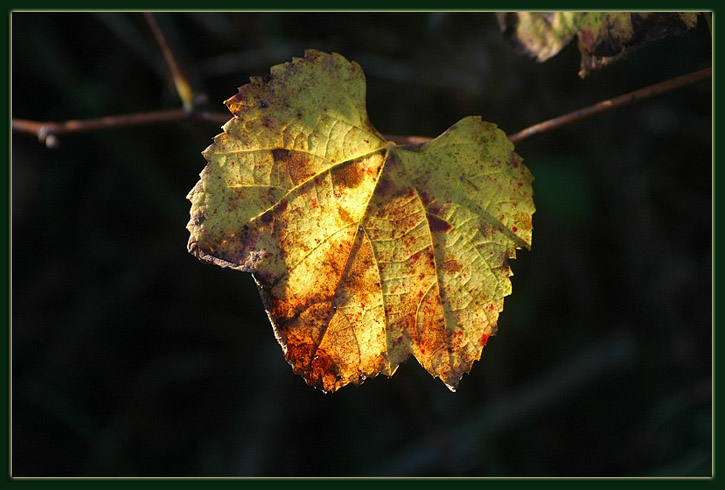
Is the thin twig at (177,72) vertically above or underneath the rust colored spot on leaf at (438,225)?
above

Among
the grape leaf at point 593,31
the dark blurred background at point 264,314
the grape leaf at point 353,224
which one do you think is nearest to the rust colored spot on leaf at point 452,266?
the grape leaf at point 353,224

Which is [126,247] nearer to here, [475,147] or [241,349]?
[241,349]

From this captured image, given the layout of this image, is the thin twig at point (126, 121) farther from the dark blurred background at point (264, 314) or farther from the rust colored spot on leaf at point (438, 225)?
the dark blurred background at point (264, 314)

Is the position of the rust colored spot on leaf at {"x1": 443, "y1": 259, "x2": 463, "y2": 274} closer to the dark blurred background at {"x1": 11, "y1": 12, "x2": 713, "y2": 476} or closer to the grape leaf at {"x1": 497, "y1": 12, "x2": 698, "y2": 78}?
the grape leaf at {"x1": 497, "y1": 12, "x2": 698, "y2": 78}

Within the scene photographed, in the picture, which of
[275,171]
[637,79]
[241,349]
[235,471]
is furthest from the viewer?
[241,349]

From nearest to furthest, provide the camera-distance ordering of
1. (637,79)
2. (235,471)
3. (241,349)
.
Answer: (637,79)
(235,471)
(241,349)

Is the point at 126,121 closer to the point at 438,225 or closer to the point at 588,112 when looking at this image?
the point at 438,225

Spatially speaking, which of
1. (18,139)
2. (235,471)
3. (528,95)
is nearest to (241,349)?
(235,471)
